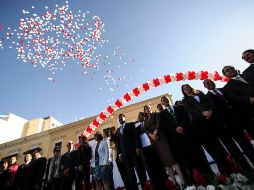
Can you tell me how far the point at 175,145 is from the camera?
4461mm

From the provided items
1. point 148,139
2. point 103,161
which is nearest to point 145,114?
point 148,139

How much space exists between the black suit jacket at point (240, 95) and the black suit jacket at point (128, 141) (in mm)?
2237

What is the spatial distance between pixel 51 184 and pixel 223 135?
484cm

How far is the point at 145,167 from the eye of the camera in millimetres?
4750

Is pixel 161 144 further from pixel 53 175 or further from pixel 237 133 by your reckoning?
pixel 53 175

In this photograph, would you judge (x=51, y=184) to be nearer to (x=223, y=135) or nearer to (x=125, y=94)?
(x=223, y=135)

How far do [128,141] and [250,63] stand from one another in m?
3.16

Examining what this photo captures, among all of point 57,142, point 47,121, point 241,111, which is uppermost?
point 47,121

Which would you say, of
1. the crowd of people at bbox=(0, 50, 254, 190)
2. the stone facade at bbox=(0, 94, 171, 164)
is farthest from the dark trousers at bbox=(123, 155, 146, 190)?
the stone facade at bbox=(0, 94, 171, 164)

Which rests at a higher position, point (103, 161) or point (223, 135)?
point (103, 161)

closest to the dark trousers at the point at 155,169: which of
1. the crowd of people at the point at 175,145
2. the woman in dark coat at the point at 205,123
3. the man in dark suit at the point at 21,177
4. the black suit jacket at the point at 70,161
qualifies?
the crowd of people at the point at 175,145

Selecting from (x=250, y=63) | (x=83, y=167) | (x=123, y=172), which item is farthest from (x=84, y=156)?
(x=250, y=63)

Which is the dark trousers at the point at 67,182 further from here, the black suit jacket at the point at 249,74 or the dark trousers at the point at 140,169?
the black suit jacket at the point at 249,74

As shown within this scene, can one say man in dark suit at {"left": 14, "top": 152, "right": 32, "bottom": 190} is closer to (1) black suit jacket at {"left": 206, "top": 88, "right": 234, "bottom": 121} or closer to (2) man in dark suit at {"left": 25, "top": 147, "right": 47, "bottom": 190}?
(2) man in dark suit at {"left": 25, "top": 147, "right": 47, "bottom": 190}
